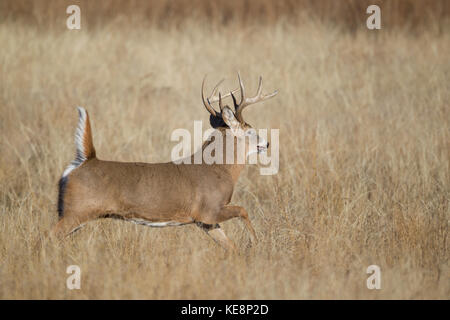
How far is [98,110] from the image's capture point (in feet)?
28.8

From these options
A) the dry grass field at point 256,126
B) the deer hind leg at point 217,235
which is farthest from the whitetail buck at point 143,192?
the dry grass field at point 256,126

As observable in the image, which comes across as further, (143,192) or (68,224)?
(143,192)

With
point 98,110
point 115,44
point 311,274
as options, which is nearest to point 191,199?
point 311,274

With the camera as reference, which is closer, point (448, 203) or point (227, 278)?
point (227, 278)

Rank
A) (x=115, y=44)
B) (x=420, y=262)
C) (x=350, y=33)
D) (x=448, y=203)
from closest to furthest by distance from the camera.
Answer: (x=420, y=262) → (x=448, y=203) → (x=115, y=44) → (x=350, y=33)

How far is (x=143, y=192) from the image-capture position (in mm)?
4895

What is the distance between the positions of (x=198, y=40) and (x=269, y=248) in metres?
6.74

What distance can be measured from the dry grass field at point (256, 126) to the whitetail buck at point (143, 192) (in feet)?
0.83

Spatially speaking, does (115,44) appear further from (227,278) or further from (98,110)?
(227,278)

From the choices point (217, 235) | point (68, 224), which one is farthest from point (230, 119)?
point (68, 224)

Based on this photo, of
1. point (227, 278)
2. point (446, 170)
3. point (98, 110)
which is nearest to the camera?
point (227, 278)

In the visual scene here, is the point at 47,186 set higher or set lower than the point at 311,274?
higher

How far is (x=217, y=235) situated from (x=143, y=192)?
2.43 feet

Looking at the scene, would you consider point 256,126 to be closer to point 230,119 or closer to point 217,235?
point 230,119
